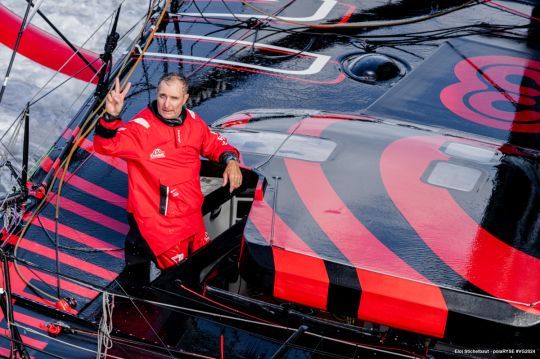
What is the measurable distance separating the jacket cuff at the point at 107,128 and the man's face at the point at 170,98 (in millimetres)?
253

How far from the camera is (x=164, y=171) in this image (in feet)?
11.4

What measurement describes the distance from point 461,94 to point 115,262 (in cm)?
283

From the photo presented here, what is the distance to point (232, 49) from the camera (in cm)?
600

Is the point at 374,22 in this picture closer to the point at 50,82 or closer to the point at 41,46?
the point at 41,46

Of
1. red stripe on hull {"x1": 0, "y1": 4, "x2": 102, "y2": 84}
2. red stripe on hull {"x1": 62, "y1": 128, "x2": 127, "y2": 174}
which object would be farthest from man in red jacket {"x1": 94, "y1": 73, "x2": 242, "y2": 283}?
red stripe on hull {"x1": 0, "y1": 4, "x2": 102, "y2": 84}

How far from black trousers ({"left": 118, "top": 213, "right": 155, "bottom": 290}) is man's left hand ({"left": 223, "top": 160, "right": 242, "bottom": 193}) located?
1.61ft

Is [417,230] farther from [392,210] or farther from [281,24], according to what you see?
[281,24]

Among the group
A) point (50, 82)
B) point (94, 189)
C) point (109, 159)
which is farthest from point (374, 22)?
point (50, 82)

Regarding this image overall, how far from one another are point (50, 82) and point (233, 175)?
548 centimetres

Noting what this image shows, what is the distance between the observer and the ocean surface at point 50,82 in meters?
7.31

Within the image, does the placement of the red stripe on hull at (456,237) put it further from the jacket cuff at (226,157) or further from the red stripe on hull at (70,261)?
the red stripe on hull at (70,261)

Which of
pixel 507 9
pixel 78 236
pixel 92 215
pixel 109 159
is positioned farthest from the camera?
pixel 507 9

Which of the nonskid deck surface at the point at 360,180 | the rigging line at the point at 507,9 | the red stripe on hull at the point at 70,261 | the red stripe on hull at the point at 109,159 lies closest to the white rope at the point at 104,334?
the nonskid deck surface at the point at 360,180

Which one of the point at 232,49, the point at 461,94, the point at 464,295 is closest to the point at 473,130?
the point at 461,94
